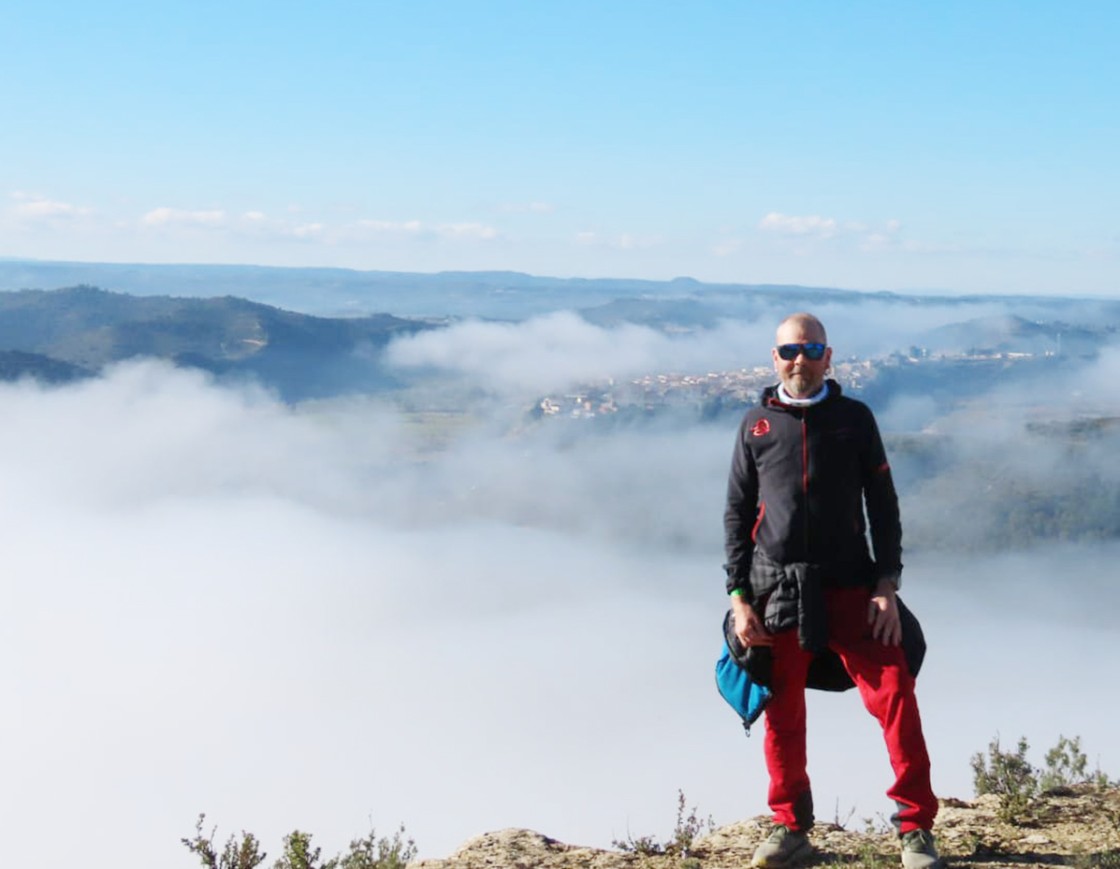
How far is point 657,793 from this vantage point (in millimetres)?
109375

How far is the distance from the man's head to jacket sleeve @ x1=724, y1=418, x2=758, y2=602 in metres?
0.33

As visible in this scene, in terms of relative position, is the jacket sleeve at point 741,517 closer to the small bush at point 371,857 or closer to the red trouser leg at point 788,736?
the red trouser leg at point 788,736

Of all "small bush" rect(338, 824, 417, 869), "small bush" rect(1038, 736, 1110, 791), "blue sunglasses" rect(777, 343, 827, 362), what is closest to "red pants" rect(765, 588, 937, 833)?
"blue sunglasses" rect(777, 343, 827, 362)

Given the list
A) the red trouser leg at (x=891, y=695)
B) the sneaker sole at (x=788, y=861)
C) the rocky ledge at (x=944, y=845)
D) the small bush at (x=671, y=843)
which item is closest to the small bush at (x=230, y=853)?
the rocky ledge at (x=944, y=845)

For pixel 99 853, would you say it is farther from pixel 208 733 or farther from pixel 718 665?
pixel 718 665

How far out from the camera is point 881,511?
5.17m

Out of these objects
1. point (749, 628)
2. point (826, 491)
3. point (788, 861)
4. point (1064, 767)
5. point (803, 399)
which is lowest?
point (1064, 767)

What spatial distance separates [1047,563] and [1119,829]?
565ft

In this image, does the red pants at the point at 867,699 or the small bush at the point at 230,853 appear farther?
the small bush at the point at 230,853

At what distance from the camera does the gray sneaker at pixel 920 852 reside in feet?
16.7

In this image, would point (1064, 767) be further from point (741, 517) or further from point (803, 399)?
point (803, 399)

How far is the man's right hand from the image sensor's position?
5.22 meters

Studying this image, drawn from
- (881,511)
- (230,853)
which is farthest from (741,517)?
(230,853)

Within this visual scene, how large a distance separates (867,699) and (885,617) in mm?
473
